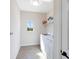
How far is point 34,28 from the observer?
6109 mm

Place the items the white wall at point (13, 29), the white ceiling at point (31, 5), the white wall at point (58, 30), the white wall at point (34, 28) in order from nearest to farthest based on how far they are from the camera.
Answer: the white wall at point (58, 30), the white wall at point (13, 29), the white ceiling at point (31, 5), the white wall at point (34, 28)

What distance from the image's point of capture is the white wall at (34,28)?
19.1 ft

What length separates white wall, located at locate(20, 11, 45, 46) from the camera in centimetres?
582

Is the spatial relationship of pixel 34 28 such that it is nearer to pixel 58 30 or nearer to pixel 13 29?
pixel 13 29

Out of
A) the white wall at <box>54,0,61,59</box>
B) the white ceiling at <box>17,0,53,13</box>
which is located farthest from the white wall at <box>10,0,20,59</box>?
the white wall at <box>54,0,61,59</box>

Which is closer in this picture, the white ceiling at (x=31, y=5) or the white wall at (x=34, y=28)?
the white ceiling at (x=31, y=5)

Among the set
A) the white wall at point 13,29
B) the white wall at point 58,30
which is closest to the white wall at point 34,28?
the white wall at point 13,29

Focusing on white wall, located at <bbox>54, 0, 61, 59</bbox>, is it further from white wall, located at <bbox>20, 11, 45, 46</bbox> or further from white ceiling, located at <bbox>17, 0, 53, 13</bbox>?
white wall, located at <bbox>20, 11, 45, 46</bbox>

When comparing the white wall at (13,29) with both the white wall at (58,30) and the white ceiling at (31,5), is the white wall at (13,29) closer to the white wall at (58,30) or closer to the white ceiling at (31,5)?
the white ceiling at (31,5)
